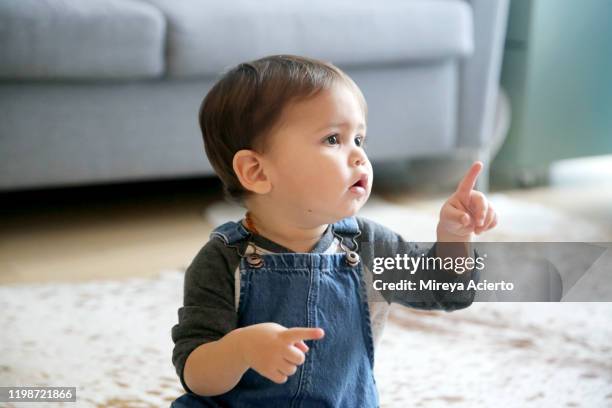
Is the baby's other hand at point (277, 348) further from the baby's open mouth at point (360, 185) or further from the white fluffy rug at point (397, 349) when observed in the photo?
the white fluffy rug at point (397, 349)

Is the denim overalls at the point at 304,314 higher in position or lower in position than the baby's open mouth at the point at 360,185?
lower

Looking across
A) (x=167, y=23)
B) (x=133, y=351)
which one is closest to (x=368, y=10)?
A: (x=167, y=23)

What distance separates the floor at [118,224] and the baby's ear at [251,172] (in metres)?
0.75

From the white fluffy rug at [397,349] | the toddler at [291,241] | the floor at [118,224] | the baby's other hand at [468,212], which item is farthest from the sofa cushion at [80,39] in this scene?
the baby's other hand at [468,212]

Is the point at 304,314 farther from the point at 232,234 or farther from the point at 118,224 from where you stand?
the point at 118,224

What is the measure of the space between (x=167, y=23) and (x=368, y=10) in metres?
0.45

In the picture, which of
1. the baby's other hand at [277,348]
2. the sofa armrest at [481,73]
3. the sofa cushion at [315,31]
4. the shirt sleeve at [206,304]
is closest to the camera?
the baby's other hand at [277,348]

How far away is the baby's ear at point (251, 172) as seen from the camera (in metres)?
0.81

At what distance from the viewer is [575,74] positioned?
2.22 meters

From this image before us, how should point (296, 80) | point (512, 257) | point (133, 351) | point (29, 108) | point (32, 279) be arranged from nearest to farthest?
point (296, 80) → point (512, 257) → point (133, 351) → point (32, 279) → point (29, 108)

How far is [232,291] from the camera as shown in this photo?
0.81m

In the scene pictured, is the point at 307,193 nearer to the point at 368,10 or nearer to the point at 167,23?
the point at 167,23

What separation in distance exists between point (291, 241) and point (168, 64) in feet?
3.26

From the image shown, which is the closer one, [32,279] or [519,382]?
→ [519,382]
